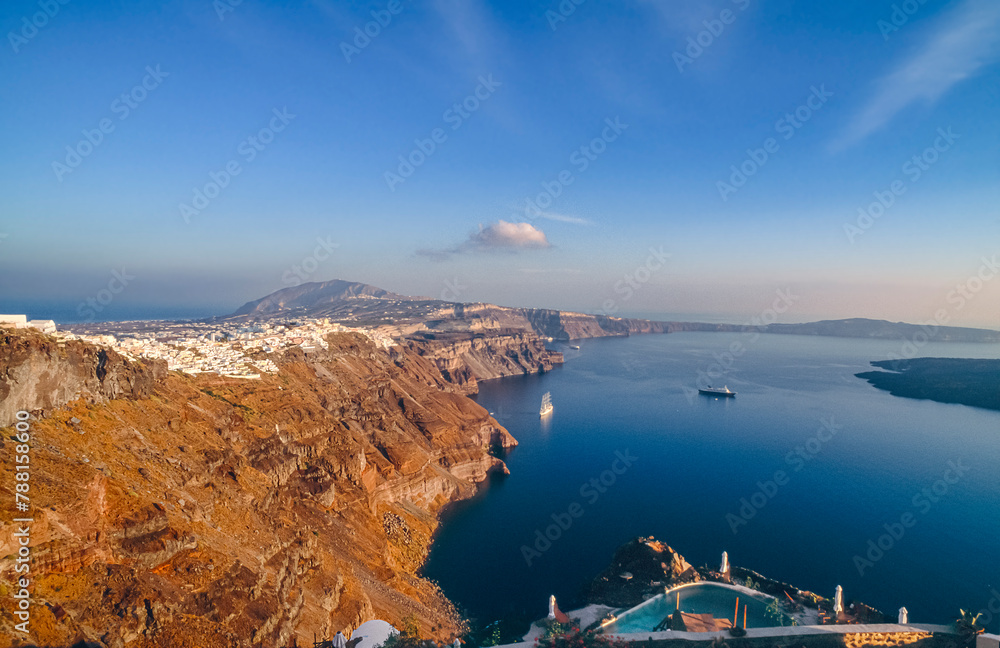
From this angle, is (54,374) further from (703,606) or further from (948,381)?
(948,381)

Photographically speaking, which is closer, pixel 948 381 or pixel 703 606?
pixel 703 606

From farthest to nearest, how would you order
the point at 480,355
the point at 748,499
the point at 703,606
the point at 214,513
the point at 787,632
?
the point at 480,355, the point at 748,499, the point at 703,606, the point at 214,513, the point at 787,632

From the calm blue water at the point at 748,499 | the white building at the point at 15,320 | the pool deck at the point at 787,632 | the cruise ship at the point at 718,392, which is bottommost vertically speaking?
the calm blue water at the point at 748,499

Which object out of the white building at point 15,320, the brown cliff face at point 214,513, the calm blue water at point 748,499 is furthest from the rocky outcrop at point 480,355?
the white building at point 15,320

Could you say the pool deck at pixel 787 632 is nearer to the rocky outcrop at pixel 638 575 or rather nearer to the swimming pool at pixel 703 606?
the swimming pool at pixel 703 606

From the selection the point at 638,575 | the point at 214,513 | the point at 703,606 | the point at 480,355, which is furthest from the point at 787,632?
the point at 480,355

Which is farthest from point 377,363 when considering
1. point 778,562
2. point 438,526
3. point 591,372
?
point 591,372
